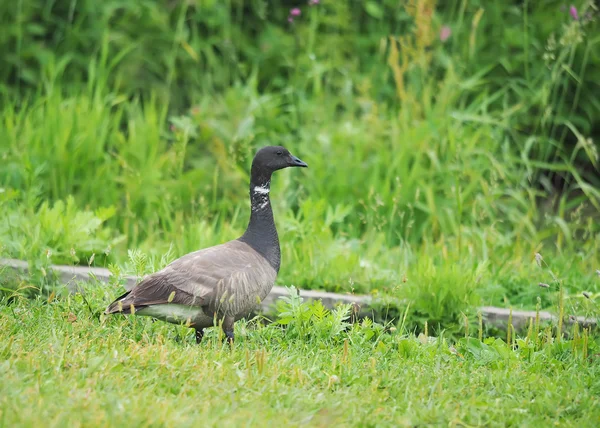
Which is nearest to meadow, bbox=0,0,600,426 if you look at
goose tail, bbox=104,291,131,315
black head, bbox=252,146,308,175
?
goose tail, bbox=104,291,131,315

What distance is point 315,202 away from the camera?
21.2 feet

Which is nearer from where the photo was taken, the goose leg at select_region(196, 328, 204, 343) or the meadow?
the meadow

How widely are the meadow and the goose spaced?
0.57 ft

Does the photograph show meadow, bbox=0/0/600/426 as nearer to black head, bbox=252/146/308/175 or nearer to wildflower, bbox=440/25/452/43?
wildflower, bbox=440/25/452/43

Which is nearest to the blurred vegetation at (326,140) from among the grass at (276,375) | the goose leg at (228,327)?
the grass at (276,375)

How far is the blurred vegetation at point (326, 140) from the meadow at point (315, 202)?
3 centimetres

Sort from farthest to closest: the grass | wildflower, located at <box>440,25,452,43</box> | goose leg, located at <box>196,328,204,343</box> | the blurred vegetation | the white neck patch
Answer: wildflower, located at <box>440,25,452,43</box>
the blurred vegetation
the white neck patch
goose leg, located at <box>196,328,204,343</box>
the grass

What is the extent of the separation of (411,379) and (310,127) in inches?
150

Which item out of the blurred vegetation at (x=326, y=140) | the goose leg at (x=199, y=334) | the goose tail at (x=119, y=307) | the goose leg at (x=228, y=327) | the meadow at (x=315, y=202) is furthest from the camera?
the blurred vegetation at (x=326, y=140)

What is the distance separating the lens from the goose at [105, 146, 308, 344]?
429cm

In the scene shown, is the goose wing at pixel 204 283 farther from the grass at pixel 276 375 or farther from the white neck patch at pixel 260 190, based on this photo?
the white neck patch at pixel 260 190

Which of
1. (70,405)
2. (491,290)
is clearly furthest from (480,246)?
(70,405)

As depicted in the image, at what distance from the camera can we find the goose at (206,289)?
4.29 meters

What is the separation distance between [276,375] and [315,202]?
281 cm
